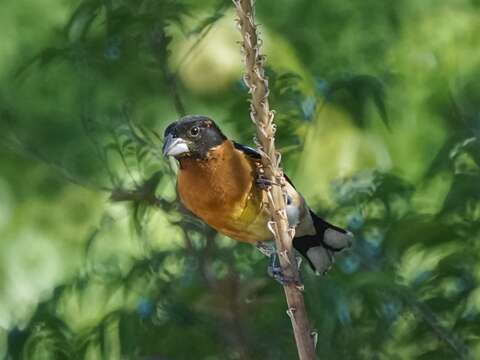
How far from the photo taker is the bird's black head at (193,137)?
7.45ft

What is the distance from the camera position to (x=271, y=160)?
1.54 metres

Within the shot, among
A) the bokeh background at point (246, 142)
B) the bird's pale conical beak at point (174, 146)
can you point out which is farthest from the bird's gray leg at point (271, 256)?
the bird's pale conical beak at point (174, 146)

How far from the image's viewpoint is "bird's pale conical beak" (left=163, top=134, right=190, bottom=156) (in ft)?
7.33

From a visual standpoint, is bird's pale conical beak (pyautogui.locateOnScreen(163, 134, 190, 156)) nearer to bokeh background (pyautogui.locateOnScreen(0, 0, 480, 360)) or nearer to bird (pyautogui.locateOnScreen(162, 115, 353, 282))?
bird (pyautogui.locateOnScreen(162, 115, 353, 282))

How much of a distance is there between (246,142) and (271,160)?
51.2 inches

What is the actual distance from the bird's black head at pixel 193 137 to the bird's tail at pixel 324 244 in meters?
0.36

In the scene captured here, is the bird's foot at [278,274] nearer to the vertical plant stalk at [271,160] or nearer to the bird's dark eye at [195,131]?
the vertical plant stalk at [271,160]

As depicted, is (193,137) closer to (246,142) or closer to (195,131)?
(195,131)

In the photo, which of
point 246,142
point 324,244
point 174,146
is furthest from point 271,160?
point 246,142

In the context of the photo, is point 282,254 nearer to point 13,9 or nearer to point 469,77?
point 469,77

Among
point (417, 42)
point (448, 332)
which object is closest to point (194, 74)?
point (417, 42)

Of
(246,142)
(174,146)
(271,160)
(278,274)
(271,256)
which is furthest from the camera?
(246,142)

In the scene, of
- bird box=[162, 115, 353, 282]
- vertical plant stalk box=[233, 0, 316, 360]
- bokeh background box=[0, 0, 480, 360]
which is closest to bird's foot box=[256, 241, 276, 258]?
bird box=[162, 115, 353, 282]

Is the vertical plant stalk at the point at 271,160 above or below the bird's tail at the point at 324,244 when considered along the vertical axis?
below
